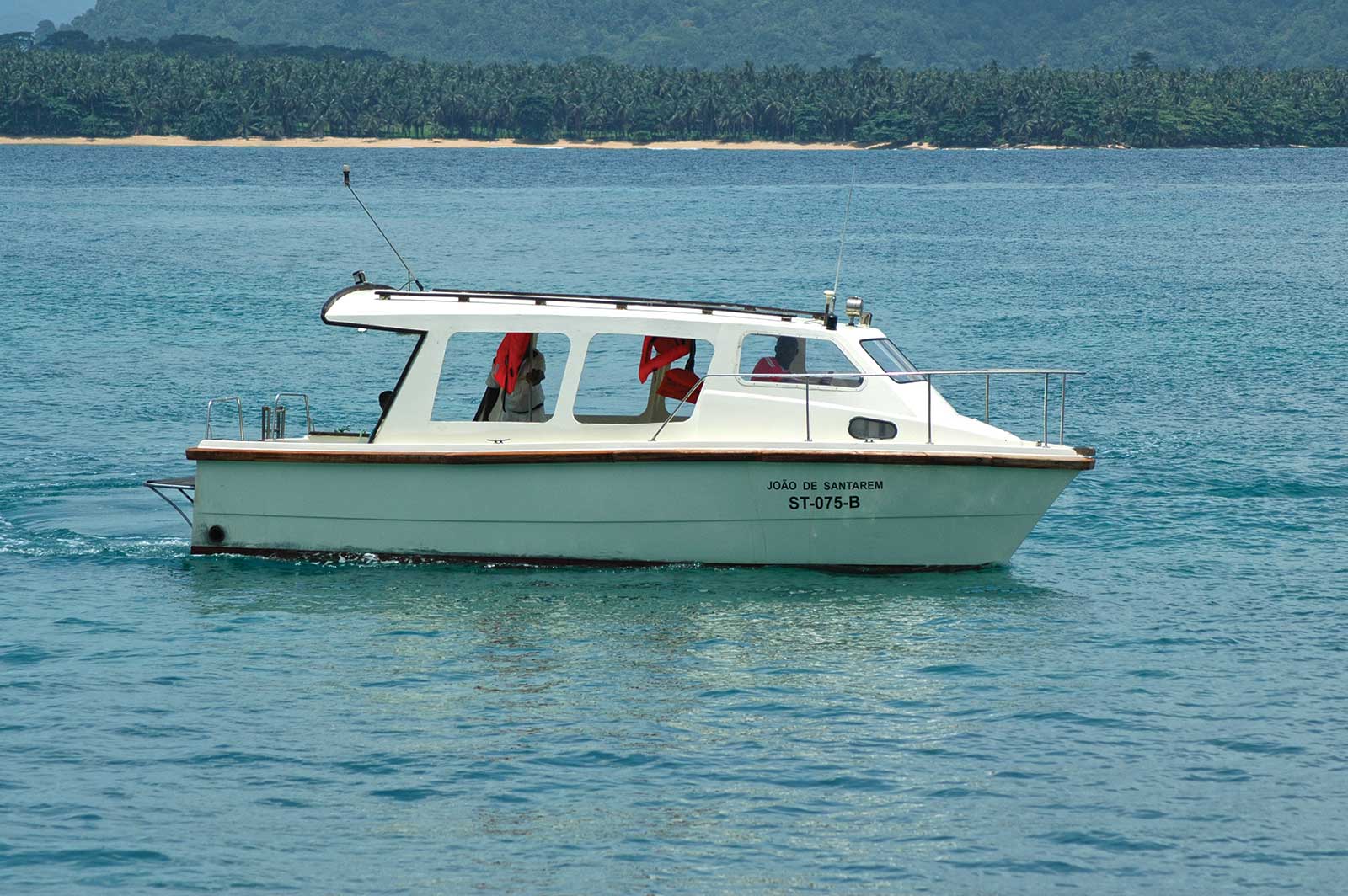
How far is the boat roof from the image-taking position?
16.0 meters

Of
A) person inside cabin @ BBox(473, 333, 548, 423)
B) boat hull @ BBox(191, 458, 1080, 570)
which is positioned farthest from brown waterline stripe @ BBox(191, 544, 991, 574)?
person inside cabin @ BBox(473, 333, 548, 423)

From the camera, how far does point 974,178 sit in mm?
121875

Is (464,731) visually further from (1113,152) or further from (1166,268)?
(1113,152)

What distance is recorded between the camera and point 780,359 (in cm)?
1593

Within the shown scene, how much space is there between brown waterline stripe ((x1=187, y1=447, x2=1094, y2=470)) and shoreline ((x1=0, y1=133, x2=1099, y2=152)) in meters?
171

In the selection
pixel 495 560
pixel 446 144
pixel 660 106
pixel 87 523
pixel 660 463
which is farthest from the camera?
pixel 660 106

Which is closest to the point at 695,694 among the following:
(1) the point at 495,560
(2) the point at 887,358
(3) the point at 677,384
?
(1) the point at 495,560

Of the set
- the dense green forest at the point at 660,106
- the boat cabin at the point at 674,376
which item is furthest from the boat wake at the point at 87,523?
the dense green forest at the point at 660,106

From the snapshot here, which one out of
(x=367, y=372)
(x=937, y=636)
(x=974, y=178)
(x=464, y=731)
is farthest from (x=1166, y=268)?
(x=974, y=178)

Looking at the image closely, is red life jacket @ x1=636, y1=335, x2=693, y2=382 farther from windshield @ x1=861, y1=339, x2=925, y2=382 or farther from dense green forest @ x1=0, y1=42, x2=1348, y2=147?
dense green forest @ x1=0, y1=42, x2=1348, y2=147

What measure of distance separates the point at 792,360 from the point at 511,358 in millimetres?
2619

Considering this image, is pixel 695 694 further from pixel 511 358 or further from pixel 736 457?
pixel 511 358

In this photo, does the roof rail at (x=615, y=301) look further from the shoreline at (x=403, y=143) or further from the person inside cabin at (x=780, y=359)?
the shoreline at (x=403, y=143)

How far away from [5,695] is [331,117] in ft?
570
